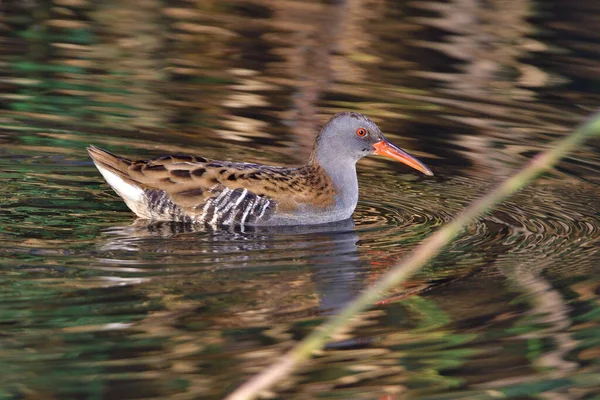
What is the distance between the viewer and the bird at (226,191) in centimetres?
809

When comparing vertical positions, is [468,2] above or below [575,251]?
above

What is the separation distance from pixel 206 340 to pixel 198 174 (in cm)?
266

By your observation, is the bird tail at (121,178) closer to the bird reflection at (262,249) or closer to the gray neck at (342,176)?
the bird reflection at (262,249)

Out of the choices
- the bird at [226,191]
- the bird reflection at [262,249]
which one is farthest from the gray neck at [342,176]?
the bird reflection at [262,249]

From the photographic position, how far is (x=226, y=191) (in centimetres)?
811

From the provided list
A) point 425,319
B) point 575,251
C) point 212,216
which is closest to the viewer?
point 425,319

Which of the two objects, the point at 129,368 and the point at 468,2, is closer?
the point at 129,368

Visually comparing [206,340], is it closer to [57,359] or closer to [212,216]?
[57,359]

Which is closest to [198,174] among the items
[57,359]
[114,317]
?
[114,317]

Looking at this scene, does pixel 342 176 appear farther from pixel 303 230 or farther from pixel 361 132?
pixel 303 230

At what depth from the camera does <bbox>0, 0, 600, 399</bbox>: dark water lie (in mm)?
5496

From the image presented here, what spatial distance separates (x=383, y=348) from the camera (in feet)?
18.8

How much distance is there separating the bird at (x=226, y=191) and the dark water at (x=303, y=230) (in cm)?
20

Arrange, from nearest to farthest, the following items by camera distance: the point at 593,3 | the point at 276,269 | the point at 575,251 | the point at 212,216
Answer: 1. the point at 276,269
2. the point at 575,251
3. the point at 212,216
4. the point at 593,3
